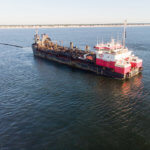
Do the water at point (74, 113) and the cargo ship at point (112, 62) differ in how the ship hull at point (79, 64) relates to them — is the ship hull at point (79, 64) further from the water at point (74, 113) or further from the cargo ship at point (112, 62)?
the water at point (74, 113)

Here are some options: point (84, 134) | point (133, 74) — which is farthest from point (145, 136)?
point (133, 74)

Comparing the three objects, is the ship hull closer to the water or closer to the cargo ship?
the cargo ship

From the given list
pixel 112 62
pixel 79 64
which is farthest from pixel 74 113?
pixel 79 64

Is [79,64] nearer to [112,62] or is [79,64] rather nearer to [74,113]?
[112,62]

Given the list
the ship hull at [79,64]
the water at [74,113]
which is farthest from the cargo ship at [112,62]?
the water at [74,113]

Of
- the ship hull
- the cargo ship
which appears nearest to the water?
the ship hull

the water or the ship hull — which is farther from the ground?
the ship hull
